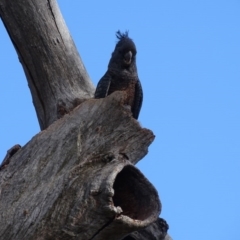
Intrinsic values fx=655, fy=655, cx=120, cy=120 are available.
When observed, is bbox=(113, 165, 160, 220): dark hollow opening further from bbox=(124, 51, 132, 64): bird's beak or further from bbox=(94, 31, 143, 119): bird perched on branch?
bbox=(124, 51, 132, 64): bird's beak

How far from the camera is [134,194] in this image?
9.90 ft

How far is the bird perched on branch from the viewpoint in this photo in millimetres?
4281

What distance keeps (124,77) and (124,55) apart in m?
0.24

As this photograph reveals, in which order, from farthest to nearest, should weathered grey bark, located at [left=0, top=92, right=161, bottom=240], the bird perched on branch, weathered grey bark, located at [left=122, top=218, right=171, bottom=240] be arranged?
1. the bird perched on branch
2. weathered grey bark, located at [left=122, top=218, right=171, bottom=240]
3. weathered grey bark, located at [left=0, top=92, right=161, bottom=240]

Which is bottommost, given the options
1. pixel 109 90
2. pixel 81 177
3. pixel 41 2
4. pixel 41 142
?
pixel 81 177

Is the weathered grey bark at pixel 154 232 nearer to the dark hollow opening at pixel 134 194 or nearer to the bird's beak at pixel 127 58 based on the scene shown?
the dark hollow opening at pixel 134 194

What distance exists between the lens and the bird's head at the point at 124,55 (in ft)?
15.2

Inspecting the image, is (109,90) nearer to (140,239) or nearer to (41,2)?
(41,2)

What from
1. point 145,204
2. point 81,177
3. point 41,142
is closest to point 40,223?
point 81,177

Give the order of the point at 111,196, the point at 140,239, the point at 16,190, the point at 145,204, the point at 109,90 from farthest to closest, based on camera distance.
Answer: the point at 109,90
the point at 140,239
the point at 16,190
the point at 145,204
the point at 111,196

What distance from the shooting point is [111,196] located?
274 cm

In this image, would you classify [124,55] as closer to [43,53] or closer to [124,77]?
[124,77]

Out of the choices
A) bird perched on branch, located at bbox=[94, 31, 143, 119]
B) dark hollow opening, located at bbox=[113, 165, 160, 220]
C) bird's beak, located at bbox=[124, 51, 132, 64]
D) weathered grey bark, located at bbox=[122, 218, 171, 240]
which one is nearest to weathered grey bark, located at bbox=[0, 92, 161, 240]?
dark hollow opening, located at bbox=[113, 165, 160, 220]

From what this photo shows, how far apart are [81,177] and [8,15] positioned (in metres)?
1.75
